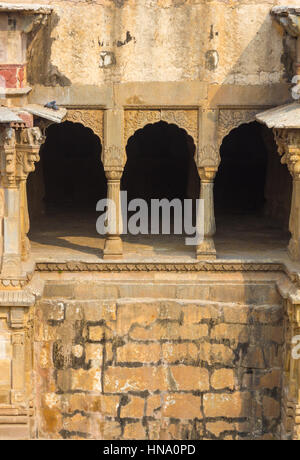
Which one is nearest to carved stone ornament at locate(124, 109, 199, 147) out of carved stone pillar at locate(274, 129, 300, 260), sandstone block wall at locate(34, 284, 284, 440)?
carved stone pillar at locate(274, 129, 300, 260)

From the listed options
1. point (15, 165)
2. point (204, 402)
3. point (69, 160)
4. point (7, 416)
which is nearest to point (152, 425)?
point (204, 402)

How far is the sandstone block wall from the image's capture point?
37.4ft

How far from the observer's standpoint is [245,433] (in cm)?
1153

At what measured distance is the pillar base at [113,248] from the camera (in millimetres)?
11594

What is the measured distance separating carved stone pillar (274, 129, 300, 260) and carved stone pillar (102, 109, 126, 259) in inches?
66.8

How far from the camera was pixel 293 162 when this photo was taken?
10.9 meters

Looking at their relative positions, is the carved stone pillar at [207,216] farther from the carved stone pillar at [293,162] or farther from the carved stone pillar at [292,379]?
the carved stone pillar at [292,379]

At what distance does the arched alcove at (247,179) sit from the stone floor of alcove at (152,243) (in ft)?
1.48

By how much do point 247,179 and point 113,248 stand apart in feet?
16.0

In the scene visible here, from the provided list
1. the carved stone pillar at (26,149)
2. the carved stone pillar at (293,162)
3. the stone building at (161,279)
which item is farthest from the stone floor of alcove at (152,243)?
the carved stone pillar at (26,149)

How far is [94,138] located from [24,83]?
4976mm

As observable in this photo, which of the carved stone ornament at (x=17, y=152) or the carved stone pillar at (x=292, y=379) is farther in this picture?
the carved stone pillar at (x=292, y=379)

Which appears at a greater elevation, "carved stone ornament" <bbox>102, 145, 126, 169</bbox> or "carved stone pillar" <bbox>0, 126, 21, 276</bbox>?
"carved stone ornament" <bbox>102, 145, 126, 169</bbox>

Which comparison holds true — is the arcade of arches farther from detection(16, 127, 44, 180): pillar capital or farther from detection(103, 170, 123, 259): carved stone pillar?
detection(16, 127, 44, 180): pillar capital
